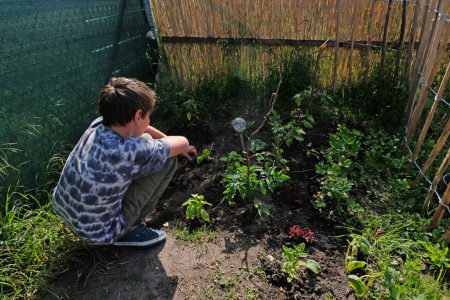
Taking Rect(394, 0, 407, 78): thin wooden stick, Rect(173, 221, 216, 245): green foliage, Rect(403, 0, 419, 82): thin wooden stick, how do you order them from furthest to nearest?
Rect(394, 0, 407, 78): thin wooden stick
Rect(403, 0, 419, 82): thin wooden stick
Rect(173, 221, 216, 245): green foliage

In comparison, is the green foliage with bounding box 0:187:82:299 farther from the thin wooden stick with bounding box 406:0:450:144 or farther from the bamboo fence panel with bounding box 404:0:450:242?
the thin wooden stick with bounding box 406:0:450:144

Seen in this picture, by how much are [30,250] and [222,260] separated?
4.15 ft

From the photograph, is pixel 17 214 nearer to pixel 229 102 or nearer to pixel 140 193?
pixel 140 193

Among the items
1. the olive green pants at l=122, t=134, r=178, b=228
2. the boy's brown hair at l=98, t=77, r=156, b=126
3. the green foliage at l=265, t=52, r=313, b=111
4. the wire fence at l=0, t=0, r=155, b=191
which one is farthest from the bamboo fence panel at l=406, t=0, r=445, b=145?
the wire fence at l=0, t=0, r=155, b=191

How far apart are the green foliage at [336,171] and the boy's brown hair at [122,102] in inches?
57.8

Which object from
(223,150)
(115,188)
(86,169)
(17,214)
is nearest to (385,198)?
(223,150)

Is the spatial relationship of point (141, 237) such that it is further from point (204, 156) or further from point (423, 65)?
point (423, 65)

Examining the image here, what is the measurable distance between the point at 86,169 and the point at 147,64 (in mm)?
2773

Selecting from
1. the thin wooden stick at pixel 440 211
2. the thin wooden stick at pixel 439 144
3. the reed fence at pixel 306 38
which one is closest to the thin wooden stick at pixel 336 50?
the reed fence at pixel 306 38

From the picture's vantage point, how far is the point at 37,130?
2.82 m

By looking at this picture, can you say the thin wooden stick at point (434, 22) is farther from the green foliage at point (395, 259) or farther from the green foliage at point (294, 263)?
the green foliage at point (294, 263)

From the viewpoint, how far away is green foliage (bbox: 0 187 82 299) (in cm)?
213

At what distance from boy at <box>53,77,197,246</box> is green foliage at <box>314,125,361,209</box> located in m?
1.15

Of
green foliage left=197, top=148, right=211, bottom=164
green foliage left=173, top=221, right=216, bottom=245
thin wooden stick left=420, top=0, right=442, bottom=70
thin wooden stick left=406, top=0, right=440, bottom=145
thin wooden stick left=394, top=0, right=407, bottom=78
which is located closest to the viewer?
green foliage left=173, top=221, right=216, bottom=245
